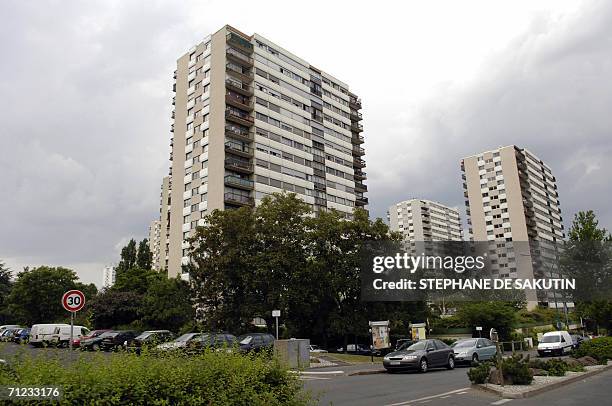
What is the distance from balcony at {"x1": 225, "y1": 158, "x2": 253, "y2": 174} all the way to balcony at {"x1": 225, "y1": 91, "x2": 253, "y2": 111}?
26.6ft

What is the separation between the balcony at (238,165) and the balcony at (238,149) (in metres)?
1.04

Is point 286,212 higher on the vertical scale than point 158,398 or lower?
higher

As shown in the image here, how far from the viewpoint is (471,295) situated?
2704 inches

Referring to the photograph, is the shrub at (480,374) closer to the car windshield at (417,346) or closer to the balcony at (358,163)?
the car windshield at (417,346)

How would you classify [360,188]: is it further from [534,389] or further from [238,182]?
[534,389]

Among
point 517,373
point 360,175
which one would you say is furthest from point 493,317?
point 360,175

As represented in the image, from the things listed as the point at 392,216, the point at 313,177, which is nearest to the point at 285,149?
the point at 313,177

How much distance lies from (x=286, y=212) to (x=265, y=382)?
3275 centimetres

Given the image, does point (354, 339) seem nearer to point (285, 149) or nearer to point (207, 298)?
point (207, 298)

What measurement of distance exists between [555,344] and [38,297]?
55754 mm

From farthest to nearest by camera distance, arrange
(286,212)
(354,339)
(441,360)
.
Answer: (354,339)
(286,212)
(441,360)

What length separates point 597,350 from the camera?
21516 mm

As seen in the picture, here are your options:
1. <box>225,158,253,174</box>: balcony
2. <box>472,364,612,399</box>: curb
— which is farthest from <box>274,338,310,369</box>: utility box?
<box>225,158,253,174</box>: balcony

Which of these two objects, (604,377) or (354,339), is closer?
(604,377)
